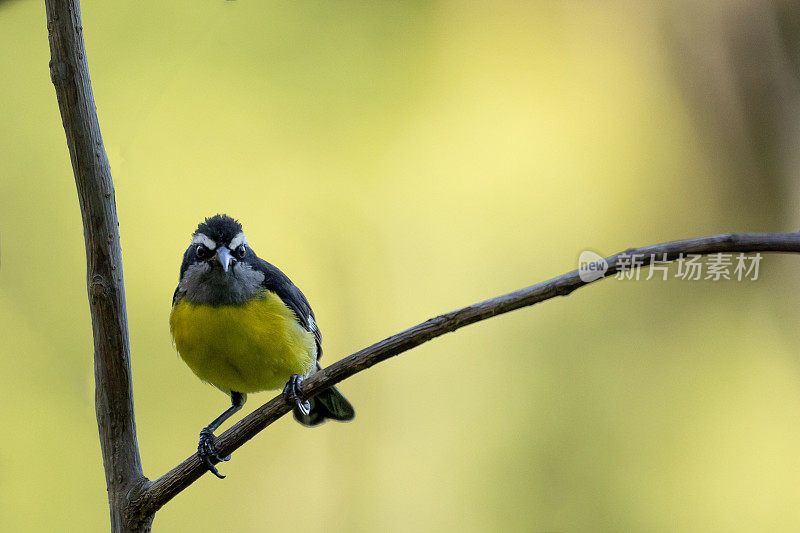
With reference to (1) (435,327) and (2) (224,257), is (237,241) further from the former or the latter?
(1) (435,327)

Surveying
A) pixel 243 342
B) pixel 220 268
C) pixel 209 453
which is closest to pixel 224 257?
pixel 220 268

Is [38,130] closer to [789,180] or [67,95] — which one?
[67,95]

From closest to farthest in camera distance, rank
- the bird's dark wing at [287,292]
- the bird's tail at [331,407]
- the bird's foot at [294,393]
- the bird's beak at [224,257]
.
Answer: the bird's foot at [294,393], the bird's beak at [224,257], the bird's dark wing at [287,292], the bird's tail at [331,407]

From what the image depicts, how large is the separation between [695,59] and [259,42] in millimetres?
1570

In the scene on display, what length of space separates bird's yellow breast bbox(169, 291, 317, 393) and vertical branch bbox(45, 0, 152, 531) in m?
0.24

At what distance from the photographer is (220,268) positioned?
61.9 inches

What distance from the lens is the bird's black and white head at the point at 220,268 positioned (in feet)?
5.12

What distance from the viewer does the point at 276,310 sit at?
1.61 meters

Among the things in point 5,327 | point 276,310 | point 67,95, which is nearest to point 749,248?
point 276,310

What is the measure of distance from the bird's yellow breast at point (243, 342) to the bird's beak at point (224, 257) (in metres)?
0.10

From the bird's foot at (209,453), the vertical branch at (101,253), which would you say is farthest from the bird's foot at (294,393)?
the vertical branch at (101,253)

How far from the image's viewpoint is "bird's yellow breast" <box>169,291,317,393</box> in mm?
1555

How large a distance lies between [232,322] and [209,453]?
28 cm

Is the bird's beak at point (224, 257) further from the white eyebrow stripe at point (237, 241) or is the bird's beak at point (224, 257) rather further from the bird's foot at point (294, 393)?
the bird's foot at point (294, 393)
